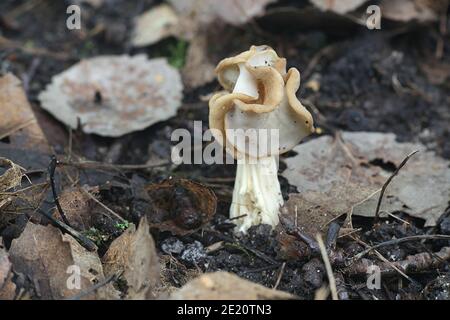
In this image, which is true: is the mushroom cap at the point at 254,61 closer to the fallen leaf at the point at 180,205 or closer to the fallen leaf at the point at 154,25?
the fallen leaf at the point at 180,205

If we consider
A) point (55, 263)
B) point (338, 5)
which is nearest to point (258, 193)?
point (55, 263)

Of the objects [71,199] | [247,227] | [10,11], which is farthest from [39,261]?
[10,11]

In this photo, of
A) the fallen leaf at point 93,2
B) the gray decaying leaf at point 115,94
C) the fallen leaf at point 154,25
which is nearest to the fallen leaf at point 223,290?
the gray decaying leaf at point 115,94

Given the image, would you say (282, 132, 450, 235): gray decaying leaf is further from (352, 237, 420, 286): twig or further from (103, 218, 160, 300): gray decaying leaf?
(103, 218, 160, 300): gray decaying leaf

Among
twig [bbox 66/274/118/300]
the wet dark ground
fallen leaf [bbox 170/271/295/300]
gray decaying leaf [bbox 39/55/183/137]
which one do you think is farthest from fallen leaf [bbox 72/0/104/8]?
fallen leaf [bbox 170/271/295/300]
